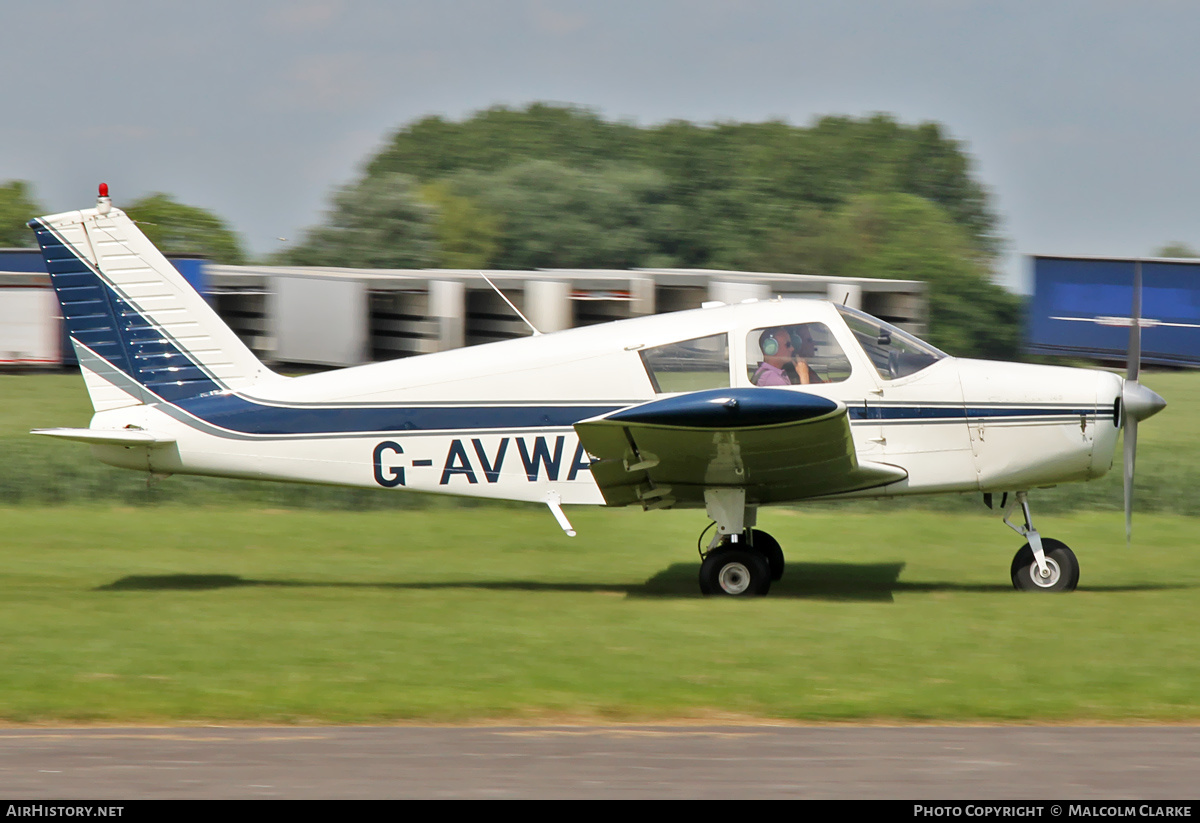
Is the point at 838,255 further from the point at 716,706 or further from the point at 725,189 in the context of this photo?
the point at 716,706

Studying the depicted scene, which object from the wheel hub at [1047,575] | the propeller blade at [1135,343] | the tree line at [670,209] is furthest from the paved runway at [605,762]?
the tree line at [670,209]

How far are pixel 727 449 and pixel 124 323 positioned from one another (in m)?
4.95

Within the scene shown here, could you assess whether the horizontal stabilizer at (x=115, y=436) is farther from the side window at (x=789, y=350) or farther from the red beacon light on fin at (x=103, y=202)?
the side window at (x=789, y=350)

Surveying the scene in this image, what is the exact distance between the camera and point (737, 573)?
31.0ft

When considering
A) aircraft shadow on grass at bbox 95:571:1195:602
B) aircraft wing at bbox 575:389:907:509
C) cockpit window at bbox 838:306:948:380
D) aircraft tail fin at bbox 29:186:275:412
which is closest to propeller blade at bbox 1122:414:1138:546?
aircraft shadow on grass at bbox 95:571:1195:602

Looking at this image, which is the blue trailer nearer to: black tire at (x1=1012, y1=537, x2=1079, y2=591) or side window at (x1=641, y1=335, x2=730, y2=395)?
black tire at (x1=1012, y1=537, x2=1079, y2=591)

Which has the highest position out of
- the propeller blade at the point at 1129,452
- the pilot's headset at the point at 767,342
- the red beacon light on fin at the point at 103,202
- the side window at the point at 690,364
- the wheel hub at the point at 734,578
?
the red beacon light on fin at the point at 103,202

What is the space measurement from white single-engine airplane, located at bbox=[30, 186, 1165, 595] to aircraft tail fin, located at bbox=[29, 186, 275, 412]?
0.02m

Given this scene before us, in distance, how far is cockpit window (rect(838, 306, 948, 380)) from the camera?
30.6 feet

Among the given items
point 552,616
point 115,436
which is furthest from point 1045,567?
point 115,436

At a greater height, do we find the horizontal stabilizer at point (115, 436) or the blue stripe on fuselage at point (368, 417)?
the blue stripe on fuselage at point (368, 417)

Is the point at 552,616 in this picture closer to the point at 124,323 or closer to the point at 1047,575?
the point at 1047,575

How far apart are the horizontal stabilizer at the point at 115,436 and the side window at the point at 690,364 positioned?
379cm

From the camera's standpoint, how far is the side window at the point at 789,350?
920 cm
